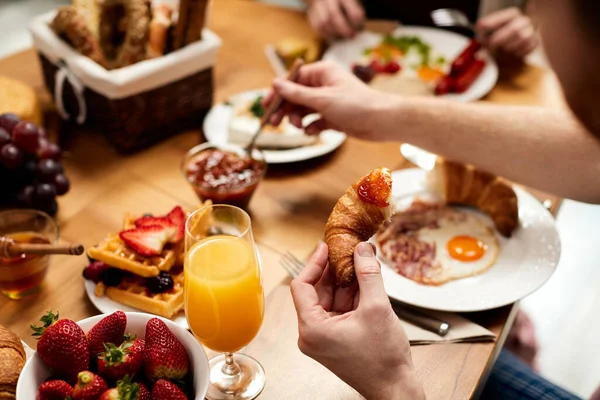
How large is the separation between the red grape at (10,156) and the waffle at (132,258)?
15.4 inches

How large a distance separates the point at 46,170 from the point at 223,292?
0.81 meters

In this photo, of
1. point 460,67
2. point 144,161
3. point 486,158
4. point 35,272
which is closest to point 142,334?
point 35,272

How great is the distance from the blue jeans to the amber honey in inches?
48.8

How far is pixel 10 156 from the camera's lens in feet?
5.21

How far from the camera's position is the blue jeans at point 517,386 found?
65.3 inches

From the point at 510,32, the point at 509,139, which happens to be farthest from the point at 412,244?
the point at 510,32

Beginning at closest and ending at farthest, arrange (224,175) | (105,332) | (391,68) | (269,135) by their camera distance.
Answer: (105,332)
(224,175)
(269,135)
(391,68)

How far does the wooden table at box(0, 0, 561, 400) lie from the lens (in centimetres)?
135

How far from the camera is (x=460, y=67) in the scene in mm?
2314

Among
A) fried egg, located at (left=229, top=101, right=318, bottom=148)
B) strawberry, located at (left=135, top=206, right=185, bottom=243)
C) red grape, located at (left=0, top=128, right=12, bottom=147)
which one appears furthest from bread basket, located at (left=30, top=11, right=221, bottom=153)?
strawberry, located at (left=135, top=206, right=185, bottom=243)

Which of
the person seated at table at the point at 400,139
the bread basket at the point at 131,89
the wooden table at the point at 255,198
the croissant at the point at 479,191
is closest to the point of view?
the person seated at table at the point at 400,139

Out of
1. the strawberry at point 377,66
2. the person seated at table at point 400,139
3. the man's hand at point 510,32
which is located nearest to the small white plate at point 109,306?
the person seated at table at point 400,139

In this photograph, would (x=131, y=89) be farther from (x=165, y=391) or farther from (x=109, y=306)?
(x=165, y=391)

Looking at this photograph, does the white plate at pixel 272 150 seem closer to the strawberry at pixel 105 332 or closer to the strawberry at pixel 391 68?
the strawberry at pixel 391 68
